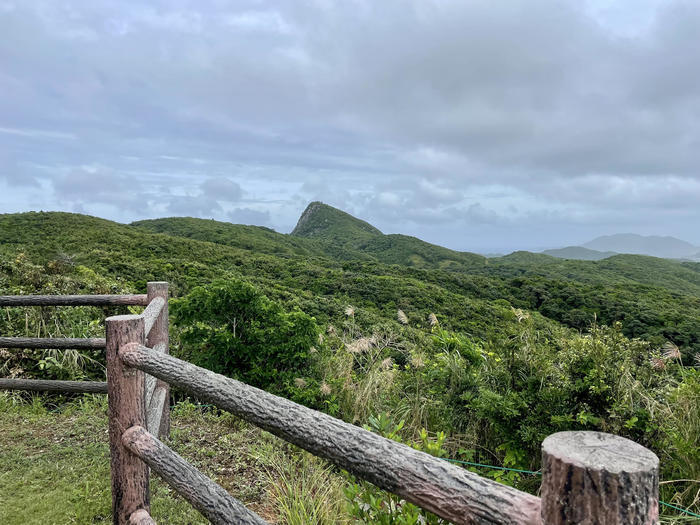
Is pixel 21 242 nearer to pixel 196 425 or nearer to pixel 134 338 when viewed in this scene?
pixel 196 425

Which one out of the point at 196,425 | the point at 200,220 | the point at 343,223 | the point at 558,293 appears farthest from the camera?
the point at 343,223

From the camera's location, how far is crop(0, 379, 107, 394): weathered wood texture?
416 centimetres

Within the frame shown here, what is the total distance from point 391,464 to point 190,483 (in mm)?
1184

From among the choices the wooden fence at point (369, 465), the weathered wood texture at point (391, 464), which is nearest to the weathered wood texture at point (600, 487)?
the wooden fence at point (369, 465)

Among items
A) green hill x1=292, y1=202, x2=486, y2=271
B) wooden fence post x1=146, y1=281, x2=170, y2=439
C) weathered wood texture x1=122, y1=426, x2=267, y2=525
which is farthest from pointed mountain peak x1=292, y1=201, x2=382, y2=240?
weathered wood texture x1=122, y1=426, x2=267, y2=525

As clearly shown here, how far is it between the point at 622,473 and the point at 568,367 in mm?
3429

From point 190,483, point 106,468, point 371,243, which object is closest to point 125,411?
point 190,483

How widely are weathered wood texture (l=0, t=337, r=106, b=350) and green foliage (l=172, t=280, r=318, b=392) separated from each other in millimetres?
1492

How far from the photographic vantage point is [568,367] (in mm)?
3922

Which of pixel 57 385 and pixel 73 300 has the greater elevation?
pixel 73 300

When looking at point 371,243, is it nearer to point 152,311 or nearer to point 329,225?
point 329,225

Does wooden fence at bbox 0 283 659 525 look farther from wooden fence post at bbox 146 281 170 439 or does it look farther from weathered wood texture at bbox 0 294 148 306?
weathered wood texture at bbox 0 294 148 306

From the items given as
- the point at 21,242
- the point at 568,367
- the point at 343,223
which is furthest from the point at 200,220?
the point at 568,367

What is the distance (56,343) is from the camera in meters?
4.20
